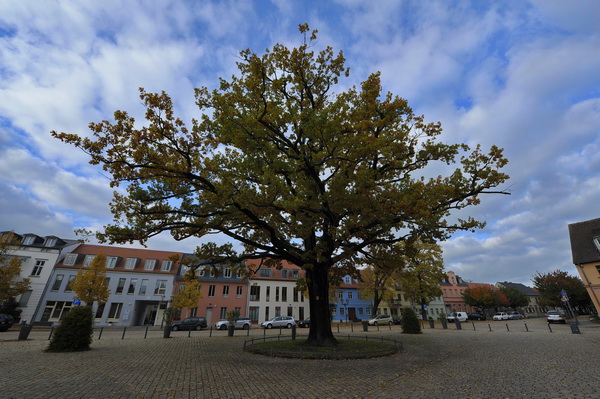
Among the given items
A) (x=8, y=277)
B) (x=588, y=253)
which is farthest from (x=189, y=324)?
(x=588, y=253)

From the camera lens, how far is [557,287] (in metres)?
40.6

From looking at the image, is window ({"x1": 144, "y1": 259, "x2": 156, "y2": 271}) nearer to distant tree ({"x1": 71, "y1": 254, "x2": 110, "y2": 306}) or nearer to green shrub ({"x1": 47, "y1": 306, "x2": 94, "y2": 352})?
distant tree ({"x1": 71, "y1": 254, "x2": 110, "y2": 306})

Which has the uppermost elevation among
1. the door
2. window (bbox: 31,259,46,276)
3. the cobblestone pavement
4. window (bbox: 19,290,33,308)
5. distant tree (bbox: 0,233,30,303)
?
window (bbox: 31,259,46,276)

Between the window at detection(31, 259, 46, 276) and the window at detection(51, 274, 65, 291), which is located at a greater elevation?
the window at detection(31, 259, 46, 276)

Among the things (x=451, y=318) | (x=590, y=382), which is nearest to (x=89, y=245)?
(x=590, y=382)

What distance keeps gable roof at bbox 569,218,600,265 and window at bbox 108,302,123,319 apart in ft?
191

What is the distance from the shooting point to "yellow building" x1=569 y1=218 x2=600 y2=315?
30.7 m

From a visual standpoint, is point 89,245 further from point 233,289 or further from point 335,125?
point 335,125

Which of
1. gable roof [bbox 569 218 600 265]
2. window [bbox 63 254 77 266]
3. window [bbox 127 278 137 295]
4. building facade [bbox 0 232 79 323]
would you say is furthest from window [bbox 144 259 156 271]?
gable roof [bbox 569 218 600 265]

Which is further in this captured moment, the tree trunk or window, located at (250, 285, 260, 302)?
window, located at (250, 285, 260, 302)

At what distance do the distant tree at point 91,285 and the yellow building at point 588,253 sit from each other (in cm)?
5502

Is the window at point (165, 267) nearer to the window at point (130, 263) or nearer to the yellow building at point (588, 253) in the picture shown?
the window at point (130, 263)

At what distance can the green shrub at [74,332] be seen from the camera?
12.6 metres

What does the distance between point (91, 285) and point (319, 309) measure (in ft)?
96.2
